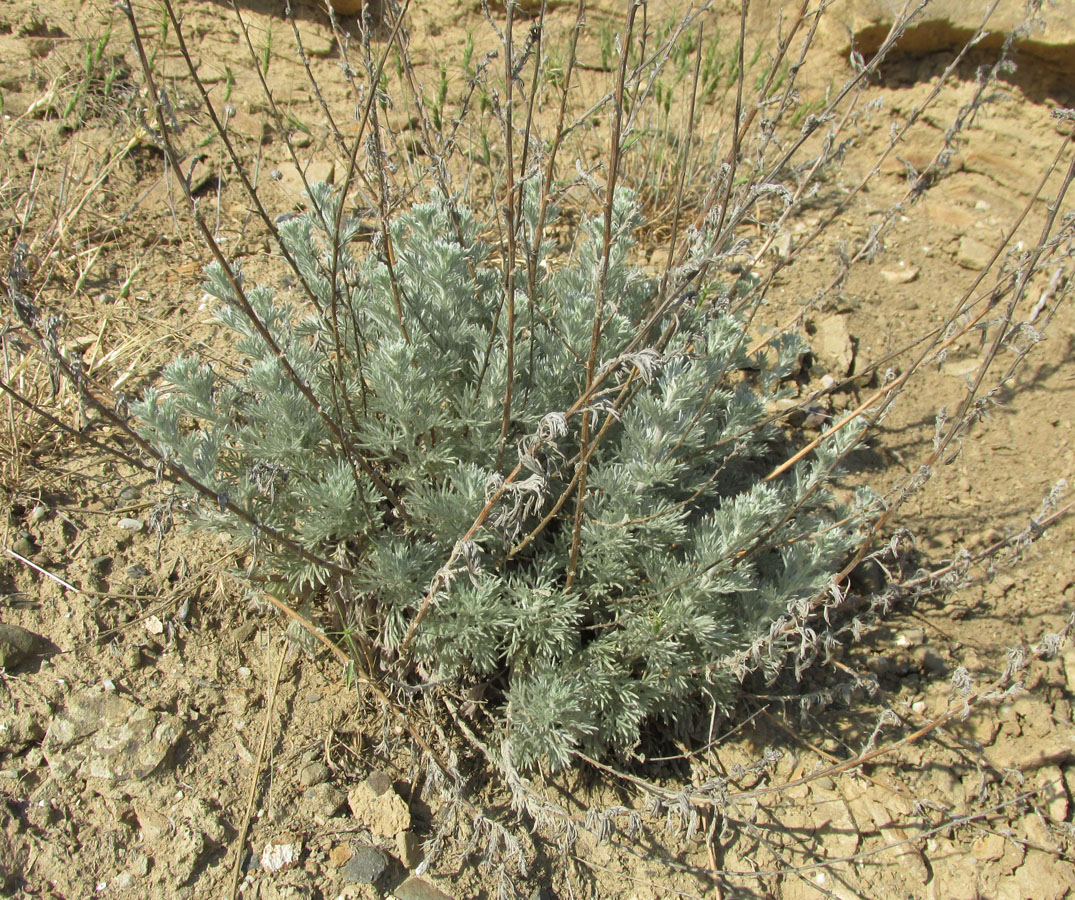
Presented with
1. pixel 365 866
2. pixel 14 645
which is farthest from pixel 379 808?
pixel 14 645

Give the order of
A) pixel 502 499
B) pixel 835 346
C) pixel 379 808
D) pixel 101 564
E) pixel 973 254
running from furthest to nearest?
1. pixel 973 254
2. pixel 835 346
3. pixel 101 564
4. pixel 379 808
5. pixel 502 499

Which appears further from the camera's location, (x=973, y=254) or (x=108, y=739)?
(x=973, y=254)

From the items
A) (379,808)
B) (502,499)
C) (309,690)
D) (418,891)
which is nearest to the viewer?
(502,499)

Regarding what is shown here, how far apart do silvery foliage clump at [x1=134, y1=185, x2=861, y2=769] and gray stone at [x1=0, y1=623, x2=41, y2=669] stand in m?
0.71

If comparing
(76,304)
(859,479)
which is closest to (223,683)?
(76,304)

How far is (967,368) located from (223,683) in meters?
3.48

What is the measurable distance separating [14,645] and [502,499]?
1650mm

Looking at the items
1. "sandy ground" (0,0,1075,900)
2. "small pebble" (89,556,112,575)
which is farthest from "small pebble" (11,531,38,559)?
"small pebble" (89,556,112,575)

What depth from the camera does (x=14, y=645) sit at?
8.46 feet

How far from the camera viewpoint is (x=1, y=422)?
2.99 m

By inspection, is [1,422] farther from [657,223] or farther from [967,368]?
[967,368]

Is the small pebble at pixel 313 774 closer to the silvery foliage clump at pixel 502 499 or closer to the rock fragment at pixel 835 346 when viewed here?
the silvery foliage clump at pixel 502 499

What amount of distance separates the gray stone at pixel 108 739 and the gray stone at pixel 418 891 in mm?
825

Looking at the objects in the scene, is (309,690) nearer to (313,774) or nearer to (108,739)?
(313,774)
